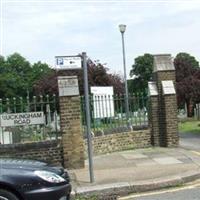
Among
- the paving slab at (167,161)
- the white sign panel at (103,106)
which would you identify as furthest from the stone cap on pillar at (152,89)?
the paving slab at (167,161)

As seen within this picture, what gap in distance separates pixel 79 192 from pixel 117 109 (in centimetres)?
773

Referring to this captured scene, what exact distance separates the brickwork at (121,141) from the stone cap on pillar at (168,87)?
1.38 metres

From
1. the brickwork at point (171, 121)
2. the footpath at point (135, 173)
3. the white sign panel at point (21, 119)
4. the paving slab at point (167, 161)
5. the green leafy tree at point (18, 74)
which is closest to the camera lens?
the footpath at point (135, 173)

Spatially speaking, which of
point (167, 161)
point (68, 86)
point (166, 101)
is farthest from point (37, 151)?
point (166, 101)

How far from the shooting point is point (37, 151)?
14141 mm

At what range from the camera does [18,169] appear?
25.8 ft

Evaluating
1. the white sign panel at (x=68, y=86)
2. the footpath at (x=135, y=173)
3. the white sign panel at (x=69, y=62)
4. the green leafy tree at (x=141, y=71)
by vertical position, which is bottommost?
the footpath at (x=135, y=173)

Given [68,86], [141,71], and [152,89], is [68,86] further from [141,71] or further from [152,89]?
[141,71]

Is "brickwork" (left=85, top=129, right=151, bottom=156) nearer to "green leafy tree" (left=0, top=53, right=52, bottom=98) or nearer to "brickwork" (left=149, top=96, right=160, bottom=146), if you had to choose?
"brickwork" (left=149, top=96, right=160, bottom=146)

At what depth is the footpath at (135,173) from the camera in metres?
11.0

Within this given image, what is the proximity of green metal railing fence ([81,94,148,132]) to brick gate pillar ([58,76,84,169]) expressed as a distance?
239cm

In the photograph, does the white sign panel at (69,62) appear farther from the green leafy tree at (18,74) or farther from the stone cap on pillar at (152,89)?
the green leafy tree at (18,74)

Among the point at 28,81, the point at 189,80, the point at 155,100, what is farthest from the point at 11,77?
the point at 155,100

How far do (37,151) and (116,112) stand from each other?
459cm
